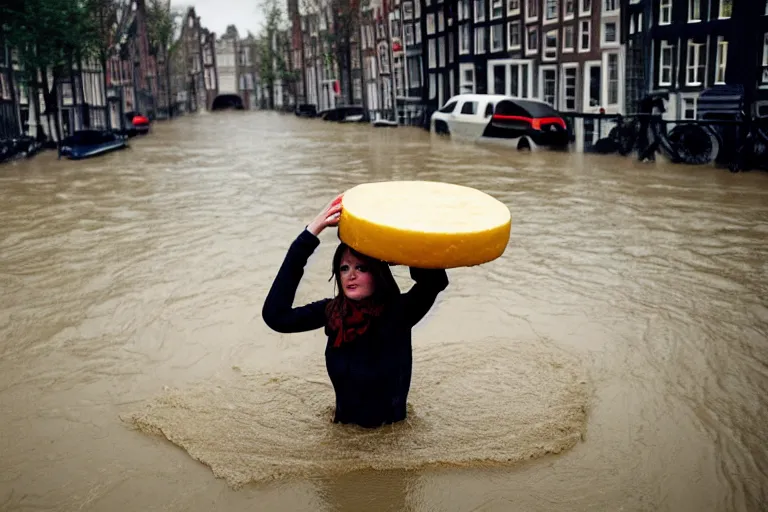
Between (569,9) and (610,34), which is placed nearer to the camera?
(610,34)

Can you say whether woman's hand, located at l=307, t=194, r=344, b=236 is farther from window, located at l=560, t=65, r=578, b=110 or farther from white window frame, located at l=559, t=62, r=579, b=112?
window, located at l=560, t=65, r=578, b=110

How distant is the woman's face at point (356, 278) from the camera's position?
3.61 metres

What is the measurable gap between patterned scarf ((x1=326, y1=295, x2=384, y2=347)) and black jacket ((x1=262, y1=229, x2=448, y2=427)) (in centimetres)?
5

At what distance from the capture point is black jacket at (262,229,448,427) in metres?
3.67

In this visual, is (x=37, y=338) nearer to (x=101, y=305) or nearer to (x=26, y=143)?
(x=101, y=305)

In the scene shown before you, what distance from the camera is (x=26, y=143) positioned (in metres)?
25.2

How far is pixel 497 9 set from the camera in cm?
3312

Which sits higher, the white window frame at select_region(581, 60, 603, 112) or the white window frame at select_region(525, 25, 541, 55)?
the white window frame at select_region(525, 25, 541, 55)

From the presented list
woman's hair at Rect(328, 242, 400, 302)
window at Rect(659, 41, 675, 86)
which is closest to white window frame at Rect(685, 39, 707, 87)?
window at Rect(659, 41, 675, 86)

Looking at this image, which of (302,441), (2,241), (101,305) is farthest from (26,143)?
(302,441)

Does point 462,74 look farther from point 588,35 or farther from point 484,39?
point 588,35

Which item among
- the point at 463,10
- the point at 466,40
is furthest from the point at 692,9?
the point at 463,10

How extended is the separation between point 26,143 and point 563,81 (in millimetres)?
18621

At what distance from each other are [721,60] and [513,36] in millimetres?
13616
